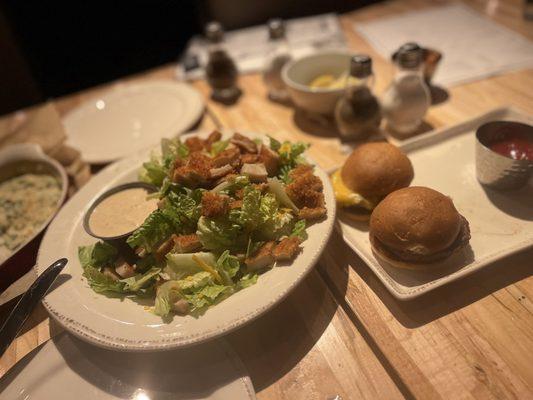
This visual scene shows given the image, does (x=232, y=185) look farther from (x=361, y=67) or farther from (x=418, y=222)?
(x=361, y=67)

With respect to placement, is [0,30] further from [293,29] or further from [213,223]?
[213,223]

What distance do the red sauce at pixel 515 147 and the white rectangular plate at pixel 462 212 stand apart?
141 millimetres

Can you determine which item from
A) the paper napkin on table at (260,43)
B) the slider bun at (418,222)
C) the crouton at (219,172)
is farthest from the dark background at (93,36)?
the slider bun at (418,222)

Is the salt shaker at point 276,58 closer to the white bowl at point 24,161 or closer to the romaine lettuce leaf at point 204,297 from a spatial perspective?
the white bowl at point 24,161

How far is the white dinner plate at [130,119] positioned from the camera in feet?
7.75

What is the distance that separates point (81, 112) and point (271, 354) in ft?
7.40

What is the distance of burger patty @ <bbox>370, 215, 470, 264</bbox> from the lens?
1314mm

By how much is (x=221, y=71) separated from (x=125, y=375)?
2.07 m

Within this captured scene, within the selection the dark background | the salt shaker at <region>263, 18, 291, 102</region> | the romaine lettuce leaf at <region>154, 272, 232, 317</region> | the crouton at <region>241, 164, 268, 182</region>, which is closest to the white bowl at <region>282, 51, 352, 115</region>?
the salt shaker at <region>263, 18, 291, 102</region>

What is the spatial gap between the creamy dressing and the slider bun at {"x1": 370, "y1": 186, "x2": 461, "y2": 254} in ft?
3.15

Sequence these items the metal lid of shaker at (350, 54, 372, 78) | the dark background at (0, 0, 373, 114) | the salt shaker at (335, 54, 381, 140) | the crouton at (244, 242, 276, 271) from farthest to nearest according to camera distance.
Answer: the dark background at (0, 0, 373, 114), the salt shaker at (335, 54, 381, 140), the metal lid of shaker at (350, 54, 372, 78), the crouton at (244, 242, 276, 271)

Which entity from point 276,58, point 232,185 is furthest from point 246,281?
point 276,58

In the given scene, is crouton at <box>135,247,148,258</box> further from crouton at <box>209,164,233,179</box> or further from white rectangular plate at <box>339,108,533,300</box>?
white rectangular plate at <box>339,108,533,300</box>

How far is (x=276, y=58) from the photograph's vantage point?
8.37 ft
